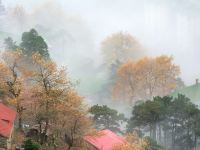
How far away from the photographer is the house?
45094mm

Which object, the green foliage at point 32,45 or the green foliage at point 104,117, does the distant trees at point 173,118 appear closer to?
the green foliage at point 104,117

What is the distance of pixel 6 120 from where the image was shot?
161 feet

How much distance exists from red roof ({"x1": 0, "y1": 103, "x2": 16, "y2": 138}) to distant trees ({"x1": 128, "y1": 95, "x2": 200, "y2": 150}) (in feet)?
82.8

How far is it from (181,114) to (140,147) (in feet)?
68.9

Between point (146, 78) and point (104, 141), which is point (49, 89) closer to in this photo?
point (104, 141)

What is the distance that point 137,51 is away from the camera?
143 metres

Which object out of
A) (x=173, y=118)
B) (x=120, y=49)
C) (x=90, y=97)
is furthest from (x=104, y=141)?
(x=120, y=49)

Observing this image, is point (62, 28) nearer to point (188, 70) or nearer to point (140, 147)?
point (188, 70)

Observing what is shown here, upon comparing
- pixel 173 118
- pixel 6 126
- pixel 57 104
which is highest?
pixel 173 118

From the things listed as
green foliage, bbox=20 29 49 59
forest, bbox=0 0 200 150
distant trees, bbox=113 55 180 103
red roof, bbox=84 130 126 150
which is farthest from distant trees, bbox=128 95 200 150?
distant trees, bbox=113 55 180 103

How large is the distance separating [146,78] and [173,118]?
3114 cm

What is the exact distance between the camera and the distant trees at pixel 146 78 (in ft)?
356

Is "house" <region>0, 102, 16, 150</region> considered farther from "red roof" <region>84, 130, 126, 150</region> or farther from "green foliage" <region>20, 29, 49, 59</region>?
"green foliage" <region>20, 29, 49, 59</region>

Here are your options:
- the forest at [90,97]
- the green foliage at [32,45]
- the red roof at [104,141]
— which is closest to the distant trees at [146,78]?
the forest at [90,97]
